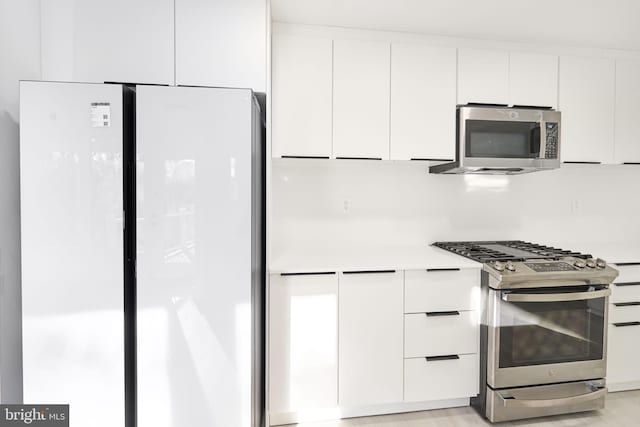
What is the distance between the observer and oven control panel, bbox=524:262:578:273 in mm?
2035

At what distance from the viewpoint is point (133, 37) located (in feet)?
5.91

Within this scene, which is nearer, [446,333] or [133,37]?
[133,37]

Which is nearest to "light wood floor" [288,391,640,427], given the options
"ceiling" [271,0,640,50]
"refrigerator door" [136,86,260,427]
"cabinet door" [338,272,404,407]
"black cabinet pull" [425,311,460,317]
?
"cabinet door" [338,272,404,407]

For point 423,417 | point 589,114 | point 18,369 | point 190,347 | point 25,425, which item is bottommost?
point 423,417

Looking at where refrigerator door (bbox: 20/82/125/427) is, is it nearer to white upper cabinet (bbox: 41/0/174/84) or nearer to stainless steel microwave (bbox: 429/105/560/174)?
white upper cabinet (bbox: 41/0/174/84)

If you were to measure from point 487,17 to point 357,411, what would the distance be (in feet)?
8.01

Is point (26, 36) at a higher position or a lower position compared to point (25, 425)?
higher

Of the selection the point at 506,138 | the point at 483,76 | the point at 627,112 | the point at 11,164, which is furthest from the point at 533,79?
the point at 11,164

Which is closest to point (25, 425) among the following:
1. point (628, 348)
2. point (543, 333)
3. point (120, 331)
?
point (120, 331)

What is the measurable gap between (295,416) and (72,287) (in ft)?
4.45

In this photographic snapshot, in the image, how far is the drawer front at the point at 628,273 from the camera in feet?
7.59

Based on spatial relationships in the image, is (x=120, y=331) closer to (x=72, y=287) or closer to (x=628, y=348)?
(x=72, y=287)

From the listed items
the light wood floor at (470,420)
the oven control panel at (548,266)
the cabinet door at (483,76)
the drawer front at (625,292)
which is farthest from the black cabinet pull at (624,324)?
the cabinet door at (483,76)

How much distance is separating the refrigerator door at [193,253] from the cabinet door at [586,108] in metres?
2.25
